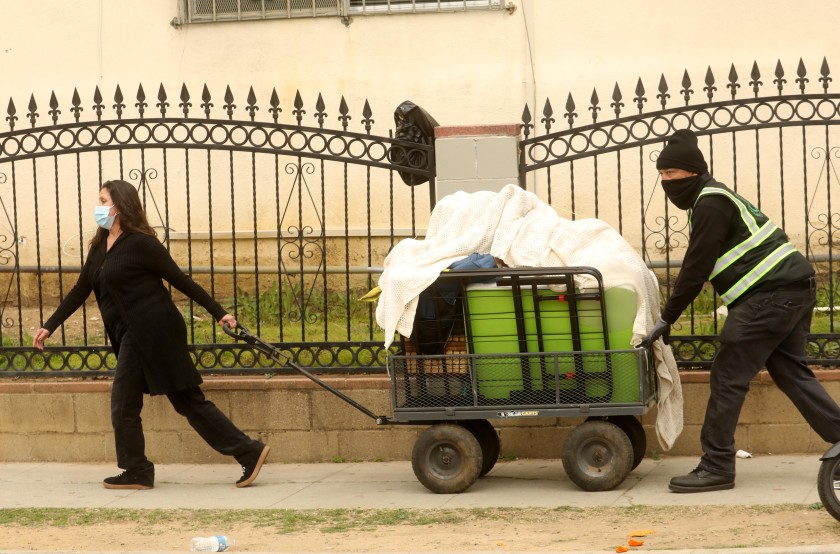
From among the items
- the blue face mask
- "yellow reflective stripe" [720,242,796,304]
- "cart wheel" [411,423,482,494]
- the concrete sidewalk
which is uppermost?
the blue face mask

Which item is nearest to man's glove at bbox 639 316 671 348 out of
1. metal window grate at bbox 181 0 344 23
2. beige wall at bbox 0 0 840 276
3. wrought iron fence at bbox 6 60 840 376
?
wrought iron fence at bbox 6 60 840 376

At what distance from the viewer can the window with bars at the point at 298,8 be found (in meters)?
12.2

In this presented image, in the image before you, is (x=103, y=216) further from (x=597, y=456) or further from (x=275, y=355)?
(x=597, y=456)

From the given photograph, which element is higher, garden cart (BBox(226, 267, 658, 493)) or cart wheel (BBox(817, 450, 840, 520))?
garden cart (BBox(226, 267, 658, 493))

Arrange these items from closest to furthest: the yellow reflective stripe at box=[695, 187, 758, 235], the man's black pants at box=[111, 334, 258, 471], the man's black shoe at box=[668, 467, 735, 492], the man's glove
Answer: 1. the yellow reflective stripe at box=[695, 187, 758, 235]
2. the man's glove
3. the man's black shoe at box=[668, 467, 735, 492]
4. the man's black pants at box=[111, 334, 258, 471]

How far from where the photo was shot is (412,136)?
8773mm

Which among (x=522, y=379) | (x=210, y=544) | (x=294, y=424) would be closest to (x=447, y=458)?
(x=522, y=379)

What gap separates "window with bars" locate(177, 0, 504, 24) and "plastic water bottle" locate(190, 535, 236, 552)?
7073 mm

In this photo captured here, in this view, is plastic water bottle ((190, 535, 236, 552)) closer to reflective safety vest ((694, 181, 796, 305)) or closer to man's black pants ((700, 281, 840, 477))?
man's black pants ((700, 281, 840, 477))

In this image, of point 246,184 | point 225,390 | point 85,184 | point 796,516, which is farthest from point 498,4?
point 796,516

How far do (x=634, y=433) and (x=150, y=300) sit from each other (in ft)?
9.96

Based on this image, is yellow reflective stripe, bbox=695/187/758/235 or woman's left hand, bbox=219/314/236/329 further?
woman's left hand, bbox=219/314/236/329

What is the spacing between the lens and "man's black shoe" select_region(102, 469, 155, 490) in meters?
8.02

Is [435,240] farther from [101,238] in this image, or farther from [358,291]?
[358,291]
